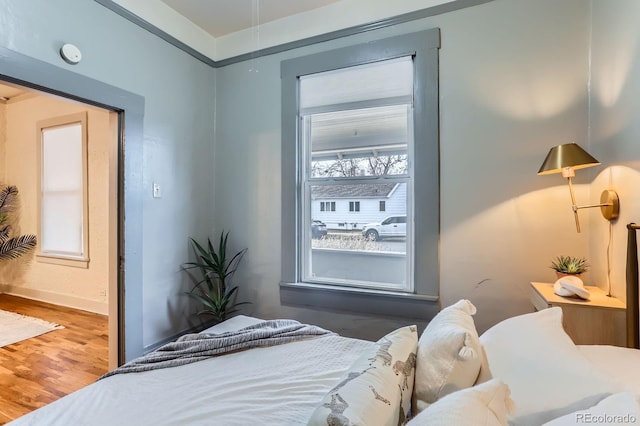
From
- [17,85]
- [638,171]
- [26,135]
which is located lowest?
[638,171]

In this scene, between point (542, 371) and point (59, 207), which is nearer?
point (542, 371)

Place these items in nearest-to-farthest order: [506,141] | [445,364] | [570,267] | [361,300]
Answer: [445,364]
[570,267]
[506,141]
[361,300]

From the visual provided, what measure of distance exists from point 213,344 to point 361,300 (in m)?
1.24

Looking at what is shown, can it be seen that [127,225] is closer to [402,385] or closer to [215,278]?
[215,278]

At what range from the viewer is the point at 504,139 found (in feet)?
6.70

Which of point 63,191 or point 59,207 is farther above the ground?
point 63,191

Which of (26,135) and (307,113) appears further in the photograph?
(26,135)

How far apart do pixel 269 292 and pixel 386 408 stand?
2064mm

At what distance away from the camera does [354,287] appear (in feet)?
8.11

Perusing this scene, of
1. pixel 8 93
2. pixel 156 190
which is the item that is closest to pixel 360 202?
pixel 156 190

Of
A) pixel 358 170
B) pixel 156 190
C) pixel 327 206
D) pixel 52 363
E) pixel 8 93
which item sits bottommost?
pixel 52 363

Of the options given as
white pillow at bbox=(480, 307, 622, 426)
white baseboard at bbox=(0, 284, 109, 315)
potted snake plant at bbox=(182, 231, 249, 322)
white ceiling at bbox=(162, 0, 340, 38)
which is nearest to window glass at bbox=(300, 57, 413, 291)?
white ceiling at bbox=(162, 0, 340, 38)

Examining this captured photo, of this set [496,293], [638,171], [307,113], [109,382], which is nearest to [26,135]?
[307,113]

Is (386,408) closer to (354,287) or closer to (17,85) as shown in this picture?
(354,287)
